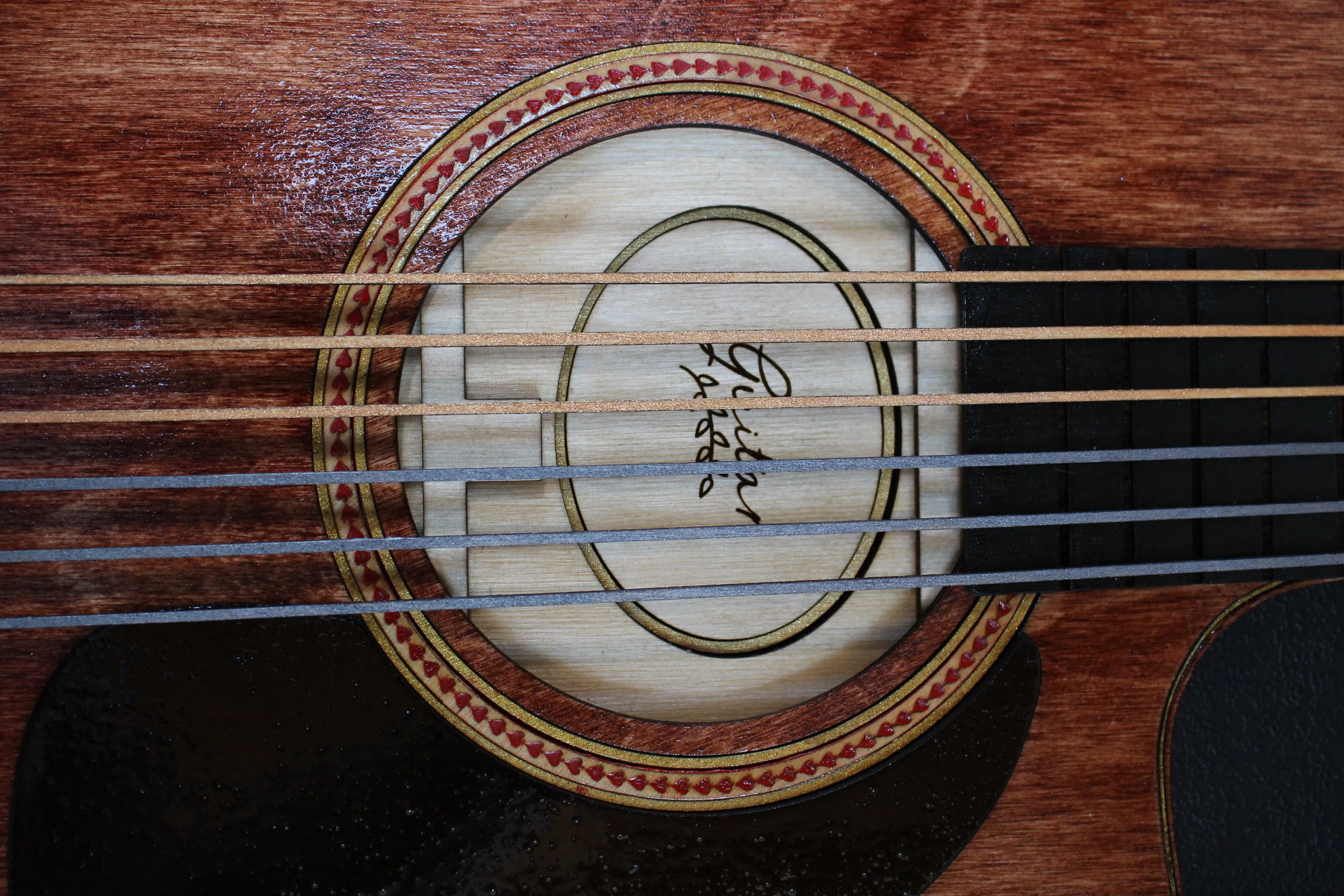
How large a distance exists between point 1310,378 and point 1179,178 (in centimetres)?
28

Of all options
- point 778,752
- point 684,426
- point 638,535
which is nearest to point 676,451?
point 684,426

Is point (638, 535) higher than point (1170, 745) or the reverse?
higher

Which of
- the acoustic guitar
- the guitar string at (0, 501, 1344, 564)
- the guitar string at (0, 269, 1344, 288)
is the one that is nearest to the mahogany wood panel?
the acoustic guitar

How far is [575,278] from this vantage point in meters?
0.93

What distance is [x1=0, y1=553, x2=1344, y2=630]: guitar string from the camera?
3.14 ft

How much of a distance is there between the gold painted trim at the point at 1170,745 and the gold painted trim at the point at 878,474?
1.30ft

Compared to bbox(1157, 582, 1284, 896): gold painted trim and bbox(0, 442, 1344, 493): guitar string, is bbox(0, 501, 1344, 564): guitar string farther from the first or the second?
bbox(1157, 582, 1284, 896): gold painted trim

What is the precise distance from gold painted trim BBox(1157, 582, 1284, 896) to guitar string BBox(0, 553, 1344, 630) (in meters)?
0.15

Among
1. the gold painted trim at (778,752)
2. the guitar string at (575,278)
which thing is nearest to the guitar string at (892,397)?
the guitar string at (575,278)

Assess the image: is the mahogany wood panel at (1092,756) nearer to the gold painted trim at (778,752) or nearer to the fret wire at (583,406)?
the gold painted trim at (778,752)

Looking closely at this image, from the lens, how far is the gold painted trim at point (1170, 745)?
1135 mm

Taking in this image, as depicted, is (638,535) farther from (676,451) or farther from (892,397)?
(892,397)

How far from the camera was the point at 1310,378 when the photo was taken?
42.8 inches

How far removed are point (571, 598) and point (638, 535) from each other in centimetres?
9
